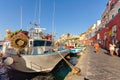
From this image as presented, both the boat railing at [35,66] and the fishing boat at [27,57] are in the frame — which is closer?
the fishing boat at [27,57]

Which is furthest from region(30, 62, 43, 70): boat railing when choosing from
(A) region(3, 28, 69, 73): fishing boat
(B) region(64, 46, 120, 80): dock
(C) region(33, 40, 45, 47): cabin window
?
(B) region(64, 46, 120, 80): dock

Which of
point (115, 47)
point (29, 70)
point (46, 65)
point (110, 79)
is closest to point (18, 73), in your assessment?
point (29, 70)

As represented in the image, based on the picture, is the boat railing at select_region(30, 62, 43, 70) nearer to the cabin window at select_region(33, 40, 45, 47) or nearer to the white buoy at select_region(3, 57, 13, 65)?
the white buoy at select_region(3, 57, 13, 65)

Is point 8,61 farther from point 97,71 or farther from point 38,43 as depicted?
point 97,71

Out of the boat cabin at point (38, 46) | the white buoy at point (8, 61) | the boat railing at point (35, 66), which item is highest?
the boat cabin at point (38, 46)

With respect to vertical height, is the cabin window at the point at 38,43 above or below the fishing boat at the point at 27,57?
above

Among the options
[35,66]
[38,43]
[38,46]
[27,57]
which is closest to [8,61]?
[27,57]

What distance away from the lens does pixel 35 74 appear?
702 inches

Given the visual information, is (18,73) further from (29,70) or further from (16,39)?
(16,39)

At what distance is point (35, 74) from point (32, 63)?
4.61 feet

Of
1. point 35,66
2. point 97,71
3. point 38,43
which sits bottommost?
point 35,66

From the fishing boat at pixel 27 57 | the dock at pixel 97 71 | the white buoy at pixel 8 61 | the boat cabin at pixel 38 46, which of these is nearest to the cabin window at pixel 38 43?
the boat cabin at pixel 38 46

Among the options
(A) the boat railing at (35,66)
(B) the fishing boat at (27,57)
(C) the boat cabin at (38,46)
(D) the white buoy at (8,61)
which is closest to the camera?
(D) the white buoy at (8,61)

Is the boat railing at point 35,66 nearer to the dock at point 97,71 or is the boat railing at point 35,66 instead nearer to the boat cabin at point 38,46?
the boat cabin at point 38,46
